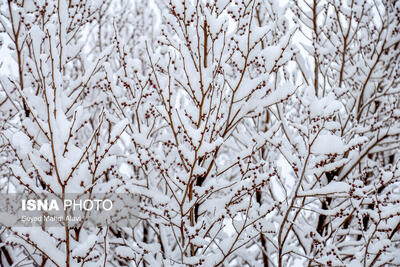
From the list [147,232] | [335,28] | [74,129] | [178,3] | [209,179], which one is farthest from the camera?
[147,232]

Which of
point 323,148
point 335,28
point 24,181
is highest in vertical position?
point 335,28

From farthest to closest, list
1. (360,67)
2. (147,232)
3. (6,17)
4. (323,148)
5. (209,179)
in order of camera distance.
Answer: (147,232), (360,67), (6,17), (209,179), (323,148)

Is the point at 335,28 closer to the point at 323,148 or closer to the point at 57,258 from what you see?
A: the point at 323,148

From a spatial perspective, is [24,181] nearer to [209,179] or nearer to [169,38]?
[209,179]

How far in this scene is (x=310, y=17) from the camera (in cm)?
427

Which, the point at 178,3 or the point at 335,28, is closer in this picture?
the point at 178,3

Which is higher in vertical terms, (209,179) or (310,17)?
(310,17)

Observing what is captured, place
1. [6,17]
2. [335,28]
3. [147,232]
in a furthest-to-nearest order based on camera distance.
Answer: [147,232], [335,28], [6,17]

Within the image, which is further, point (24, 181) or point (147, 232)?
point (147, 232)

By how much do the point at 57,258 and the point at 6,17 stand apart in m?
2.70

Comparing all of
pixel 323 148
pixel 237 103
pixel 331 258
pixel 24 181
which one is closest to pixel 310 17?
pixel 237 103

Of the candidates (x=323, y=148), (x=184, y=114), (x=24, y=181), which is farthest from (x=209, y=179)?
(x=24, y=181)

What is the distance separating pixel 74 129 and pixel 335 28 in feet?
13.4

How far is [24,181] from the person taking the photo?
7.04 ft
